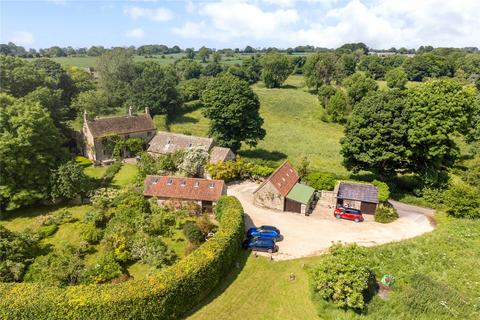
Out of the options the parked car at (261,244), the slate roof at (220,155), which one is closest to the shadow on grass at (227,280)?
the parked car at (261,244)

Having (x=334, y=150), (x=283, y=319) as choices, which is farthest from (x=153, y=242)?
(x=334, y=150)

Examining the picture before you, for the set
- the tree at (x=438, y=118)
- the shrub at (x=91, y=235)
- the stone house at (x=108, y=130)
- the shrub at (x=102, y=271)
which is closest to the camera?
the shrub at (x=102, y=271)

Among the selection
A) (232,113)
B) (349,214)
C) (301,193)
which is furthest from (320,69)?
(349,214)

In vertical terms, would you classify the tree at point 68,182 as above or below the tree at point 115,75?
below

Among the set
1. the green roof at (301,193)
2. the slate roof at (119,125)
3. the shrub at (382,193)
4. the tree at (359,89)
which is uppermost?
the tree at (359,89)

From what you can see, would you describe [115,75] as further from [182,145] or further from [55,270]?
[55,270]

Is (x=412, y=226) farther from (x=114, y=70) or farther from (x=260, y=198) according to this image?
(x=114, y=70)

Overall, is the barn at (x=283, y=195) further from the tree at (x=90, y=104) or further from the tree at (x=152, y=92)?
the tree at (x=152, y=92)
